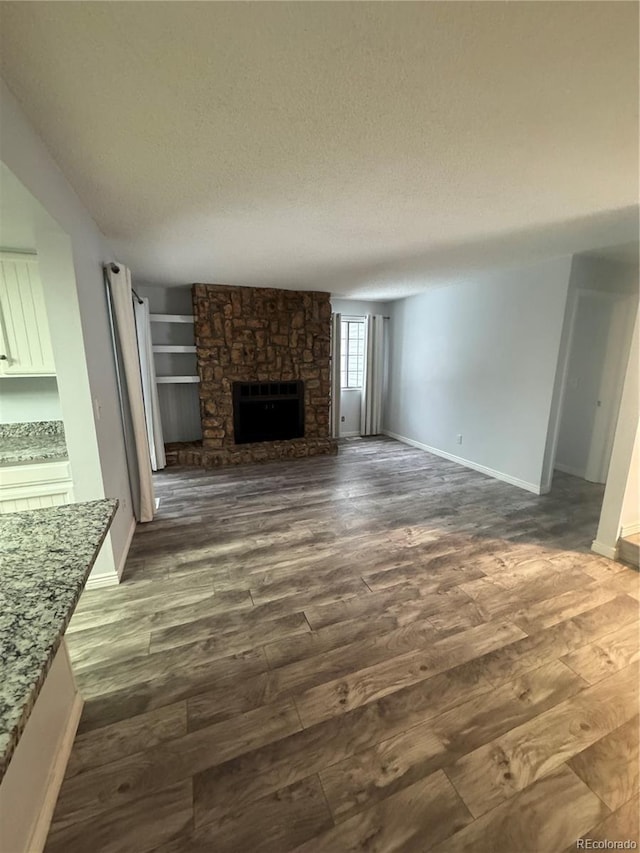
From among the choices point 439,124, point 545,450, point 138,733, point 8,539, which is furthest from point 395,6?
point 545,450

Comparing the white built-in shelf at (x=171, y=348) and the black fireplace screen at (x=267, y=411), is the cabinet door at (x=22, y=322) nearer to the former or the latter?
the white built-in shelf at (x=171, y=348)

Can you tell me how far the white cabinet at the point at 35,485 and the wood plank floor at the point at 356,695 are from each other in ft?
2.23

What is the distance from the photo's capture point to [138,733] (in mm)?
1332

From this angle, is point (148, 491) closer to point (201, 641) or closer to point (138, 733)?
point (201, 641)

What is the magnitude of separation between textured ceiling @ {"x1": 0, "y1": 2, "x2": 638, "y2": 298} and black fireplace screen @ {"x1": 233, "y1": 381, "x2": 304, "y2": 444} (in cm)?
253

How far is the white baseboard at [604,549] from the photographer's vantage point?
2.45m

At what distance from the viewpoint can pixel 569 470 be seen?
4188 millimetres

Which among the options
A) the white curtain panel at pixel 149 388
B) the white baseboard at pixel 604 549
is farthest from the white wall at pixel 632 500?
the white curtain panel at pixel 149 388

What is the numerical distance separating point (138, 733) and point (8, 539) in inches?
36.9

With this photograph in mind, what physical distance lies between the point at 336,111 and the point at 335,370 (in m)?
4.33

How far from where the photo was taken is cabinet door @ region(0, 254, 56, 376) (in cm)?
216

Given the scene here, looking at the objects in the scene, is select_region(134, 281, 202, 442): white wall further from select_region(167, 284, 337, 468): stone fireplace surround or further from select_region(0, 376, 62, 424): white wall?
select_region(0, 376, 62, 424): white wall

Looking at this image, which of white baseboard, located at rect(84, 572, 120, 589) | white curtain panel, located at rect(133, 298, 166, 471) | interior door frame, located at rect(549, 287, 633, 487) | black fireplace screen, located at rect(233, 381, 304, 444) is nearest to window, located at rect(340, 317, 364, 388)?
black fireplace screen, located at rect(233, 381, 304, 444)

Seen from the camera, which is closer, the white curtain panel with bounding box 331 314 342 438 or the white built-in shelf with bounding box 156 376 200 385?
the white built-in shelf with bounding box 156 376 200 385
